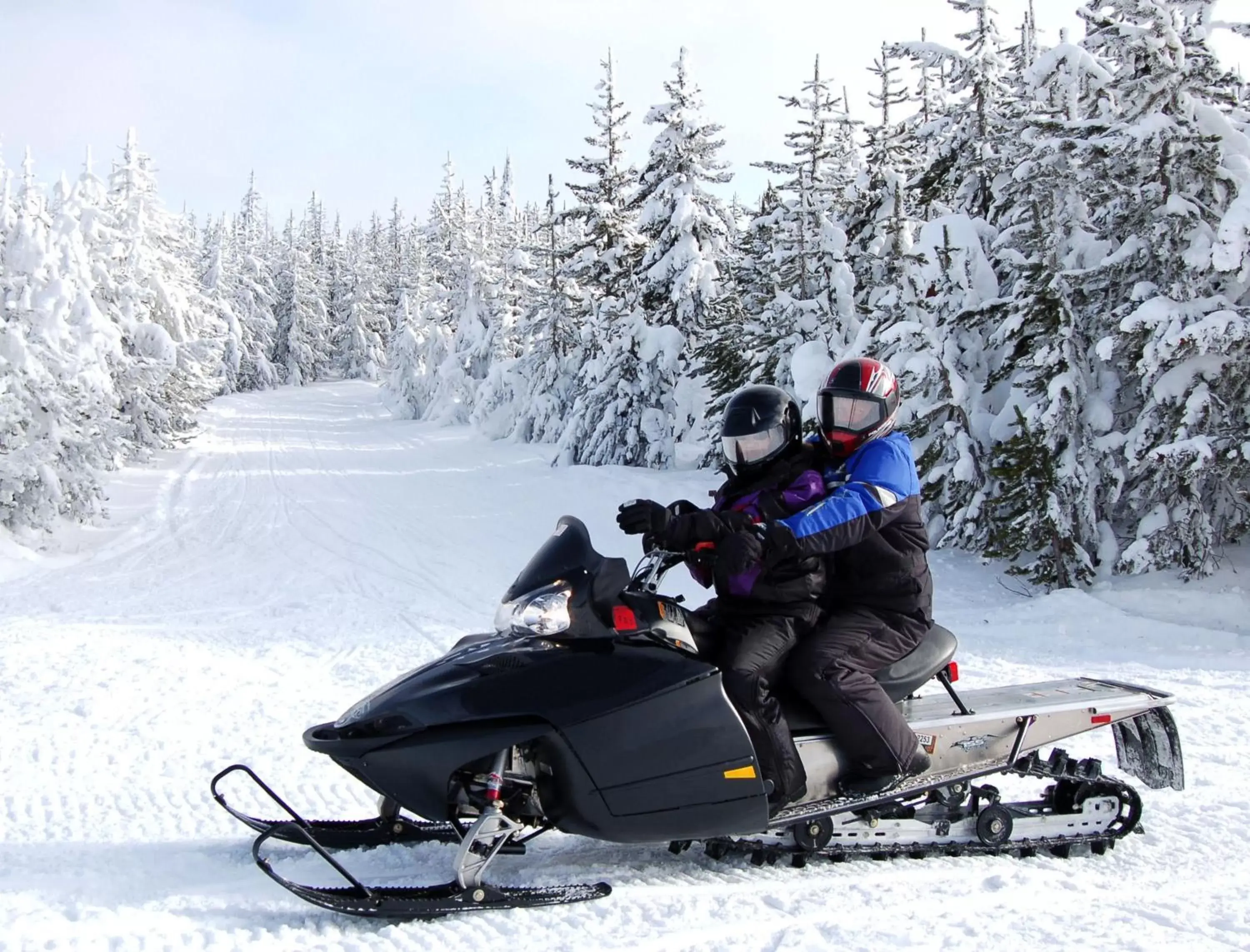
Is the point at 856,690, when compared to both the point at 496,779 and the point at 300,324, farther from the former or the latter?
the point at 300,324

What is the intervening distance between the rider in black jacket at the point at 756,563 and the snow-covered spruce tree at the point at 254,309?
186ft

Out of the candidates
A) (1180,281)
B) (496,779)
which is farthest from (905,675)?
(1180,281)

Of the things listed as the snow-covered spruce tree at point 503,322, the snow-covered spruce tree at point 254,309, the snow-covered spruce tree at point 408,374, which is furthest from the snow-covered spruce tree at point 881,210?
the snow-covered spruce tree at point 254,309

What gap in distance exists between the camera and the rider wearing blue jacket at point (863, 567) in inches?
145

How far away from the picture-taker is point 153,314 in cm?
2808

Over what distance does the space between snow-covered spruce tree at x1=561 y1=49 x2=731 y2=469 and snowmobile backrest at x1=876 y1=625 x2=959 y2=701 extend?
15.9m

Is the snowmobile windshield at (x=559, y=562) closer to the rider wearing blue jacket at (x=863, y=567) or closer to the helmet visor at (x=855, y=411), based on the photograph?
the rider wearing blue jacket at (x=863, y=567)

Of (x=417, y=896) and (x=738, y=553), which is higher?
(x=738, y=553)

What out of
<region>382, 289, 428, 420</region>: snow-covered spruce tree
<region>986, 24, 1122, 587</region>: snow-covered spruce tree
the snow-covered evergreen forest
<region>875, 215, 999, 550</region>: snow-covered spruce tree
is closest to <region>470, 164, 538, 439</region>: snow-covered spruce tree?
the snow-covered evergreen forest

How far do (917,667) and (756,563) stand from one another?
89cm

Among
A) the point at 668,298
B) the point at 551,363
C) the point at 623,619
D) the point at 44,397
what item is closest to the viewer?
the point at 623,619

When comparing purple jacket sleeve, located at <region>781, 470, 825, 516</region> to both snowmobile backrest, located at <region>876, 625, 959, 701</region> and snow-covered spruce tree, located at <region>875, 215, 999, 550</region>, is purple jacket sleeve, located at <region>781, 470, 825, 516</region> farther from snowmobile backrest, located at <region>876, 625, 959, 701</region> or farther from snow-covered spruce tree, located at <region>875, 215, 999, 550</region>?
snow-covered spruce tree, located at <region>875, 215, 999, 550</region>

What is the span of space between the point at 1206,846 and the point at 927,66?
1223 centimetres

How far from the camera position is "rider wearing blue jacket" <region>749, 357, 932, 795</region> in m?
3.67
